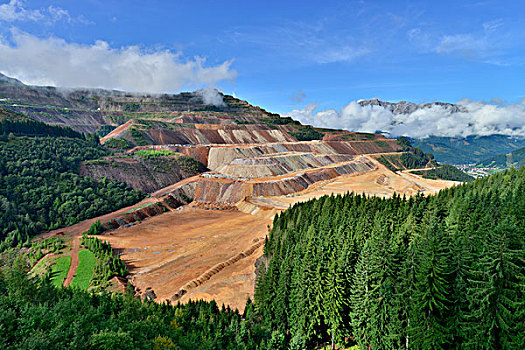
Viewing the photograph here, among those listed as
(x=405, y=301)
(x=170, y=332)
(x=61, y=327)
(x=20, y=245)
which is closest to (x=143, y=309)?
(x=170, y=332)

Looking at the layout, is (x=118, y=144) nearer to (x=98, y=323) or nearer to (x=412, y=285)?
(x=98, y=323)

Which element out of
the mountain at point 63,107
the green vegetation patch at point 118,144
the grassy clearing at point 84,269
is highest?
the mountain at point 63,107

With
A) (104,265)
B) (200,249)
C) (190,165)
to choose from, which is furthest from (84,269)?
(190,165)

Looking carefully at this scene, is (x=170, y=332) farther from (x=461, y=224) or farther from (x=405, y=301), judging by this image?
(x=461, y=224)

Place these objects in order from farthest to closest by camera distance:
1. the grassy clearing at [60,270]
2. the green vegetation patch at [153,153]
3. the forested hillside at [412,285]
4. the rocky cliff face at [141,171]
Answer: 1. the green vegetation patch at [153,153]
2. the rocky cliff face at [141,171]
3. the grassy clearing at [60,270]
4. the forested hillside at [412,285]

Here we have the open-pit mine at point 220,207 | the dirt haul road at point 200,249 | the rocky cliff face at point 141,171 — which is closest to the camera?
the dirt haul road at point 200,249

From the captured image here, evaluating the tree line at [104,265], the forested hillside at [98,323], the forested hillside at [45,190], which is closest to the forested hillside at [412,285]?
the forested hillside at [98,323]

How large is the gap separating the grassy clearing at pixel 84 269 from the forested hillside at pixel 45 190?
16.0 metres

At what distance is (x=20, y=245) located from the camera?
5462 cm

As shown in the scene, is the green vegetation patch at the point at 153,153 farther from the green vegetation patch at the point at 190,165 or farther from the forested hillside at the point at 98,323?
the forested hillside at the point at 98,323

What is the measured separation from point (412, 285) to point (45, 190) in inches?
3322

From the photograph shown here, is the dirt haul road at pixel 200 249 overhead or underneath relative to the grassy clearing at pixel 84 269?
overhead

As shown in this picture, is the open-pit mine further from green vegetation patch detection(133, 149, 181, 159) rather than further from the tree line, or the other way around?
the tree line

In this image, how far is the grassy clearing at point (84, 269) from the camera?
4426cm
